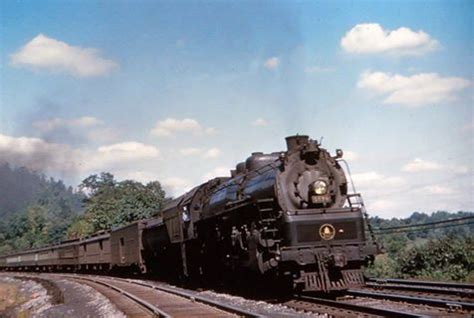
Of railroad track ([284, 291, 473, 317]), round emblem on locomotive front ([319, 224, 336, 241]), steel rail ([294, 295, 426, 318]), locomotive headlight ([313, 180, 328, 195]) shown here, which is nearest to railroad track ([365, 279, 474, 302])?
railroad track ([284, 291, 473, 317])

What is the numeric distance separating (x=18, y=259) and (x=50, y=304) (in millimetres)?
38396

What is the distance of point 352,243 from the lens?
12.3 metres

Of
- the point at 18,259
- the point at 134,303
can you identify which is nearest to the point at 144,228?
the point at 134,303

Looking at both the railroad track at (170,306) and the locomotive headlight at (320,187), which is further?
the locomotive headlight at (320,187)

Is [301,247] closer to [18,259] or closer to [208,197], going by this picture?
[208,197]

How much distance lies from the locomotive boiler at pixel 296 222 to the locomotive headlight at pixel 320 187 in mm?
22

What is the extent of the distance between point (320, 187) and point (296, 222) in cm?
109

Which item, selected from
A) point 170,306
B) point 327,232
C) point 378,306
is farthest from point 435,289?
point 170,306

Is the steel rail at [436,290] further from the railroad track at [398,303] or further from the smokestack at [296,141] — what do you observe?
the smokestack at [296,141]

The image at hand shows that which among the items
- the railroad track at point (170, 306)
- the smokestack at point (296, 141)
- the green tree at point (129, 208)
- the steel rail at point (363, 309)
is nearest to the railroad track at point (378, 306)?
the steel rail at point (363, 309)

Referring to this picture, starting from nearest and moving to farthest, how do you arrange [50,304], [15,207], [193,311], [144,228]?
[193,311], [50,304], [144,228], [15,207]

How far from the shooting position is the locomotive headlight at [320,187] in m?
12.6

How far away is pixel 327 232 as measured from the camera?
481 inches

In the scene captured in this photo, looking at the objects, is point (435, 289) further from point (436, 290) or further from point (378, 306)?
point (378, 306)
